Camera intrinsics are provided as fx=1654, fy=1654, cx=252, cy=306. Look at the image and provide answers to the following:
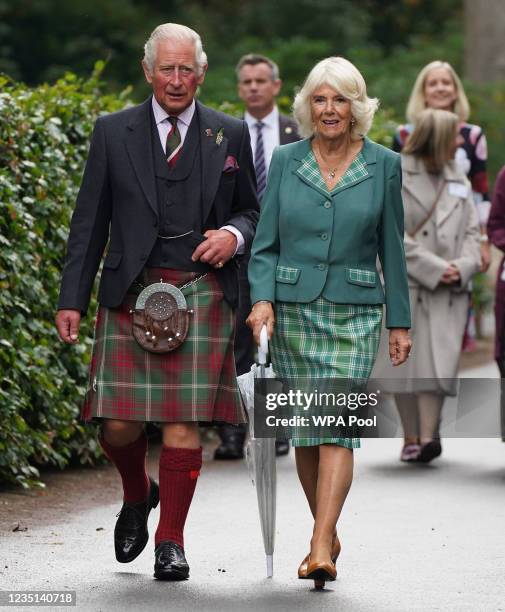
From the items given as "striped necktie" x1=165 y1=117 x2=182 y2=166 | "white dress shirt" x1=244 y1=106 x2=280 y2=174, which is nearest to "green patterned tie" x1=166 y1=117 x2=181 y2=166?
"striped necktie" x1=165 y1=117 x2=182 y2=166

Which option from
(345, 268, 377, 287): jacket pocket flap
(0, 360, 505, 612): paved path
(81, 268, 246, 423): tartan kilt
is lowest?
(0, 360, 505, 612): paved path

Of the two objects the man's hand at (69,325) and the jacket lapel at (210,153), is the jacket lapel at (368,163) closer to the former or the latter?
the jacket lapel at (210,153)

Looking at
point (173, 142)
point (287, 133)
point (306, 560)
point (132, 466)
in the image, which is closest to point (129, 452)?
point (132, 466)

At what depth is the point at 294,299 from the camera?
6348 mm

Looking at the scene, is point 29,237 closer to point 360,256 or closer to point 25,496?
point 25,496

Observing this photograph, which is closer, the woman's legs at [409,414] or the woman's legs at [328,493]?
the woman's legs at [328,493]

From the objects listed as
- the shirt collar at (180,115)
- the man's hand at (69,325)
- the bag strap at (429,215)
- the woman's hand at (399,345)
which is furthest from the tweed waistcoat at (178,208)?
the bag strap at (429,215)

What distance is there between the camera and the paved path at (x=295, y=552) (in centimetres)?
596

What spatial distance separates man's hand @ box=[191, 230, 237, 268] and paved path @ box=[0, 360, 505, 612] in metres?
1.22

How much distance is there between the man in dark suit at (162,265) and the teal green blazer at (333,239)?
0.15 meters

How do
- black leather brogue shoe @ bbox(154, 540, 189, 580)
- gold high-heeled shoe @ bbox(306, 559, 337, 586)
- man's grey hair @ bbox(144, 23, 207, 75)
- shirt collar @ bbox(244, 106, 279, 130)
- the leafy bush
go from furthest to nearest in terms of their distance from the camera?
shirt collar @ bbox(244, 106, 279, 130) → the leafy bush → man's grey hair @ bbox(144, 23, 207, 75) → black leather brogue shoe @ bbox(154, 540, 189, 580) → gold high-heeled shoe @ bbox(306, 559, 337, 586)

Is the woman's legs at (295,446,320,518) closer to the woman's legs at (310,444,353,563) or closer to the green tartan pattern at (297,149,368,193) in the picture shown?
the woman's legs at (310,444,353,563)

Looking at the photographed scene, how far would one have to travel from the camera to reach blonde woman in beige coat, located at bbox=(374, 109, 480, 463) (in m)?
9.84

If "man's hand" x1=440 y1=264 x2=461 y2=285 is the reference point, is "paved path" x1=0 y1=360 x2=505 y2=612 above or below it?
below
